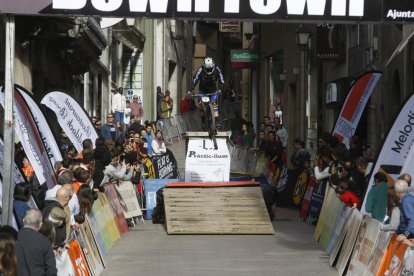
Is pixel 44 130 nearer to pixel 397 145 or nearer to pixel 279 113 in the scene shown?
pixel 397 145

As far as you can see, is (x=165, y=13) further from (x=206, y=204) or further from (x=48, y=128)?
(x=206, y=204)

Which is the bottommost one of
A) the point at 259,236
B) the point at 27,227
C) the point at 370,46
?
the point at 259,236

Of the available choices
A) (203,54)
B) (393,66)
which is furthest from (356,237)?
(203,54)

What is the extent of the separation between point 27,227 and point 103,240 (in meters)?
8.31

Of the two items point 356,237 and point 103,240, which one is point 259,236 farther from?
point 356,237

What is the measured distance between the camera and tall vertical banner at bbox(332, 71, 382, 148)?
→ 2175 centimetres

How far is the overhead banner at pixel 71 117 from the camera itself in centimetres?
2048

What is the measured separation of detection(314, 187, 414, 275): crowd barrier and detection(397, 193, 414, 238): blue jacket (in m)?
0.15

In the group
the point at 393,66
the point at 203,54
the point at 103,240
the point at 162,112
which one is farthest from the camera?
the point at 203,54

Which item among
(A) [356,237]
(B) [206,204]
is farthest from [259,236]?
(A) [356,237]

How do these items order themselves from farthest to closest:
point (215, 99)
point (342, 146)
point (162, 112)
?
1. point (162, 112)
2. point (215, 99)
3. point (342, 146)

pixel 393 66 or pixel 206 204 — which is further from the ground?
pixel 393 66

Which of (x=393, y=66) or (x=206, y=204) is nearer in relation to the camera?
(x=206, y=204)

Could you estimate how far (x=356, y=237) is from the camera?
1603 cm
